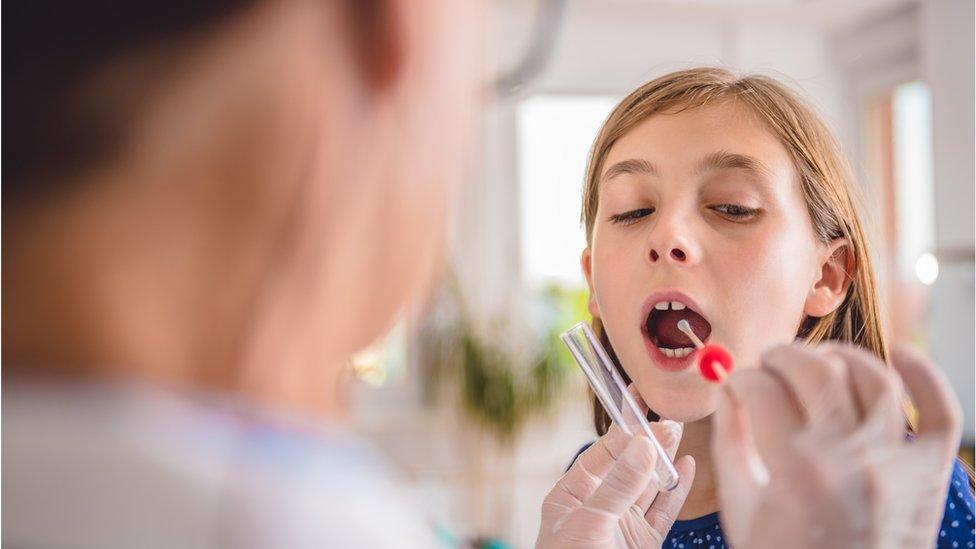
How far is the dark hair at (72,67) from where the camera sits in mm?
214

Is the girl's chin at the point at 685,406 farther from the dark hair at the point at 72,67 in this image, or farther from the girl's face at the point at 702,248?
the dark hair at the point at 72,67

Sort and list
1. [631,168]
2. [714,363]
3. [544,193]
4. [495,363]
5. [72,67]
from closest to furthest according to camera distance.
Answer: [72,67]
[714,363]
[631,168]
[495,363]
[544,193]

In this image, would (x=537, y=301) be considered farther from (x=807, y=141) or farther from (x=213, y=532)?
(x=213, y=532)

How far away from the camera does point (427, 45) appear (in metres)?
0.23

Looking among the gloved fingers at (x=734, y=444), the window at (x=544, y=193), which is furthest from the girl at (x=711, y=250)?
the window at (x=544, y=193)

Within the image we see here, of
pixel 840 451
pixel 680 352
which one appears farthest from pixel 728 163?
pixel 840 451

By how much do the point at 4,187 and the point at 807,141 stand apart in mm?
452

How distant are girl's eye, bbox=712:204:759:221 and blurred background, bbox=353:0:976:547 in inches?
72.8

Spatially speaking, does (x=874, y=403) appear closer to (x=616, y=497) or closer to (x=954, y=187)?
(x=616, y=497)

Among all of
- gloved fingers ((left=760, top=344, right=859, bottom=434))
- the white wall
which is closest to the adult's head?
A: gloved fingers ((left=760, top=344, right=859, bottom=434))

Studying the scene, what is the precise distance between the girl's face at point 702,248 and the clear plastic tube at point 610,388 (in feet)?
0.11

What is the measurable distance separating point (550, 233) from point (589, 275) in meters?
2.12

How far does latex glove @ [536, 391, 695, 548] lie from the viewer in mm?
473

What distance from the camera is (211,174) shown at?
0.73 ft
